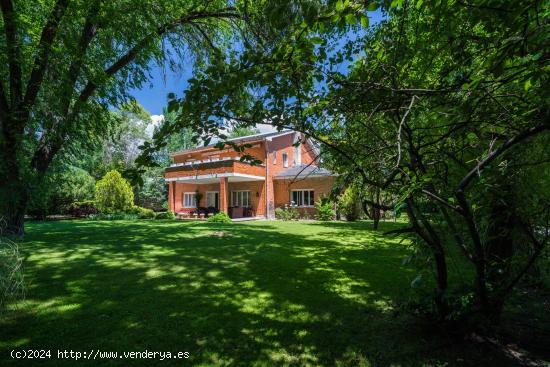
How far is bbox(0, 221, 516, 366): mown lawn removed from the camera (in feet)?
9.71

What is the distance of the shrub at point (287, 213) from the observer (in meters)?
22.5

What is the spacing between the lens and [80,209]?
2753 centimetres

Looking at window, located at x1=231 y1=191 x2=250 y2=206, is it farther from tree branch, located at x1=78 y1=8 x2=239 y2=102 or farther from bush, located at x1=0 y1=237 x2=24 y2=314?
bush, located at x1=0 y1=237 x2=24 y2=314

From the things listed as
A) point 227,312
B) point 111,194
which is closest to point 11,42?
point 227,312

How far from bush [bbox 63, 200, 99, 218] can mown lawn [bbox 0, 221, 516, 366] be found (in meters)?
23.1

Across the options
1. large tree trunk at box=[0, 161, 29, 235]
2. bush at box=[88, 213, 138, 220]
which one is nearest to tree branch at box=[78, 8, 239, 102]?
large tree trunk at box=[0, 161, 29, 235]

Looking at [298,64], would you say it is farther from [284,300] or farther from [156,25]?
[156,25]

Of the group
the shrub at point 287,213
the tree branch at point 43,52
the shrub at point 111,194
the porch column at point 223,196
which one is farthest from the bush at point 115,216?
the tree branch at point 43,52

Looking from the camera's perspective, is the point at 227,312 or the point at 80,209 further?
the point at 80,209

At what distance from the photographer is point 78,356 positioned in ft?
9.31

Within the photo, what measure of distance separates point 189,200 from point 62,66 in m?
21.9

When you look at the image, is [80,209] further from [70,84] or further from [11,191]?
[70,84]

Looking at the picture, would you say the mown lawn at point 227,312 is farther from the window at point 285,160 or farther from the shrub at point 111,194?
the window at point 285,160

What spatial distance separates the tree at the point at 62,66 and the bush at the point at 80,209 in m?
18.6
